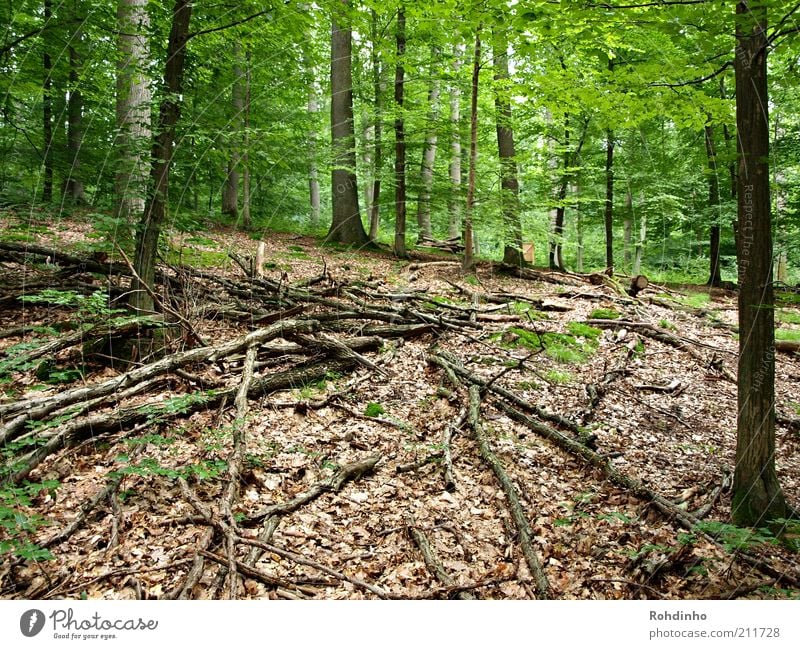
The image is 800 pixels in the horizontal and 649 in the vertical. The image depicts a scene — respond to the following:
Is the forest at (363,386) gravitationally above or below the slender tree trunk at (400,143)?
below

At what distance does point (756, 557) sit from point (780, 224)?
522cm

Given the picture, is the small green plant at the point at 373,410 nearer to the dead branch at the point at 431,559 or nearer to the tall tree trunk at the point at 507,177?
the dead branch at the point at 431,559

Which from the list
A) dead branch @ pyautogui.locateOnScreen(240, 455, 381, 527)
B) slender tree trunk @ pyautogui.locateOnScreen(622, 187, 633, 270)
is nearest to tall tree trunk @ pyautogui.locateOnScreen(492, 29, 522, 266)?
slender tree trunk @ pyautogui.locateOnScreen(622, 187, 633, 270)

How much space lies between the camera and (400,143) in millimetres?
10398

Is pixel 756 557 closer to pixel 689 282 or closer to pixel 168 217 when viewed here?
pixel 168 217

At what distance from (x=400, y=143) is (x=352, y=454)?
28.5ft

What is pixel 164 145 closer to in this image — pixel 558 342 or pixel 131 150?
pixel 131 150

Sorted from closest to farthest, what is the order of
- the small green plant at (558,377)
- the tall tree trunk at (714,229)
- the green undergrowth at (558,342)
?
the small green plant at (558,377) → the green undergrowth at (558,342) → the tall tree trunk at (714,229)

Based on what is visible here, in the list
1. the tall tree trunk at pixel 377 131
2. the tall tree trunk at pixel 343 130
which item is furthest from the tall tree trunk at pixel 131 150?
the tall tree trunk at pixel 343 130

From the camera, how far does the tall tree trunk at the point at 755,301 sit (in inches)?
110

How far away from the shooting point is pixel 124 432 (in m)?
3.31

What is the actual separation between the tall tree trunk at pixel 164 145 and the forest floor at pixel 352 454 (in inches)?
13.7

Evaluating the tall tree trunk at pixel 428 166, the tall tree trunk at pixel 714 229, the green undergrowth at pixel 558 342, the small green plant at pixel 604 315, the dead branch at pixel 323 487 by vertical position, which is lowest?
the dead branch at pixel 323 487

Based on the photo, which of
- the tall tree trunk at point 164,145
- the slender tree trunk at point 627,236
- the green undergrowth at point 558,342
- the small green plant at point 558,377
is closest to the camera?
the tall tree trunk at point 164,145
